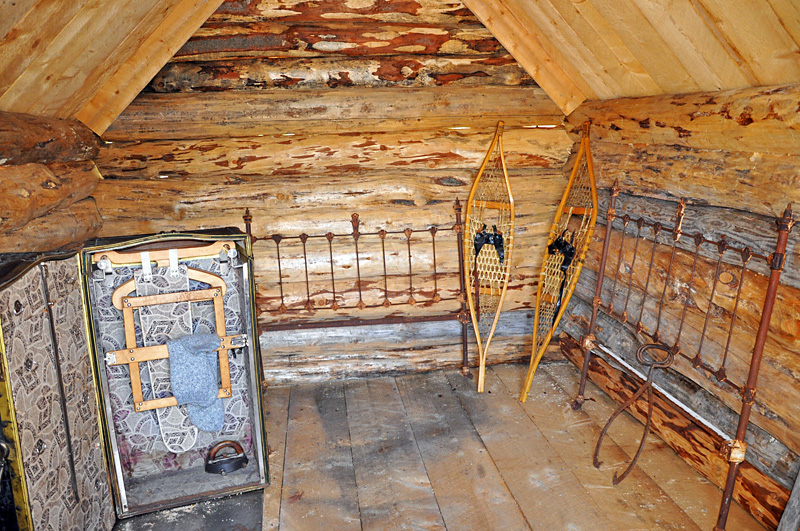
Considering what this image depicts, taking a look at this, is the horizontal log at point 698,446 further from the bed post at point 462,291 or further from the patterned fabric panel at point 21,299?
the patterned fabric panel at point 21,299

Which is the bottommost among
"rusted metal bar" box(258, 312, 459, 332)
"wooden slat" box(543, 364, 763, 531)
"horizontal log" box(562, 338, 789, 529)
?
"wooden slat" box(543, 364, 763, 531)

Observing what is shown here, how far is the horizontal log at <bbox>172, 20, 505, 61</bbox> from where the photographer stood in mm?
3291

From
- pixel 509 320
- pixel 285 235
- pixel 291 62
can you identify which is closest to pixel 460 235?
pixel 509 320

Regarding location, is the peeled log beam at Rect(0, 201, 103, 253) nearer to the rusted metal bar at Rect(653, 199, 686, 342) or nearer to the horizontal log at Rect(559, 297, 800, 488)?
the rusted metal bar at Rect(653, 199, 686, 342)

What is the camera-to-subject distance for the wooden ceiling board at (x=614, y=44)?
104 inches

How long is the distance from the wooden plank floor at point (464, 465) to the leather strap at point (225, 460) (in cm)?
20

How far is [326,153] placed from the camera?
3.51 metres

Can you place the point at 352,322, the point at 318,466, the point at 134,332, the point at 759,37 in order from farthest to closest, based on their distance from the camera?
the point at 352,322
the point at 318,466
the point at 134,332
the point at 759,37

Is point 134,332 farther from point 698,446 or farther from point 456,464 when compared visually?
point 698,446

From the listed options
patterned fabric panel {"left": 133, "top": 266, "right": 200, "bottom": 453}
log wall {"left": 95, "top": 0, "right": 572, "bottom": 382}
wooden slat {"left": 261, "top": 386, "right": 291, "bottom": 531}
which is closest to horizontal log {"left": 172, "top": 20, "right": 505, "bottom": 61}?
log wall {"left": 95, "top": 0, "right": 572, "bottom": 382}

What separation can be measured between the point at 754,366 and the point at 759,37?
48.7 inches

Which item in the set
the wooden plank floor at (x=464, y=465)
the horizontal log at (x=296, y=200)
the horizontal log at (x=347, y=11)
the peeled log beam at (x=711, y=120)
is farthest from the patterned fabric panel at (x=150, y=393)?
the peeled log beam at (x=711, y=120)

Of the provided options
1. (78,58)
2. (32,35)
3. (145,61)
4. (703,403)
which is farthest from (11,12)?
(703,403)

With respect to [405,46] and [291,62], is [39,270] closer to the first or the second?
[291,62]
